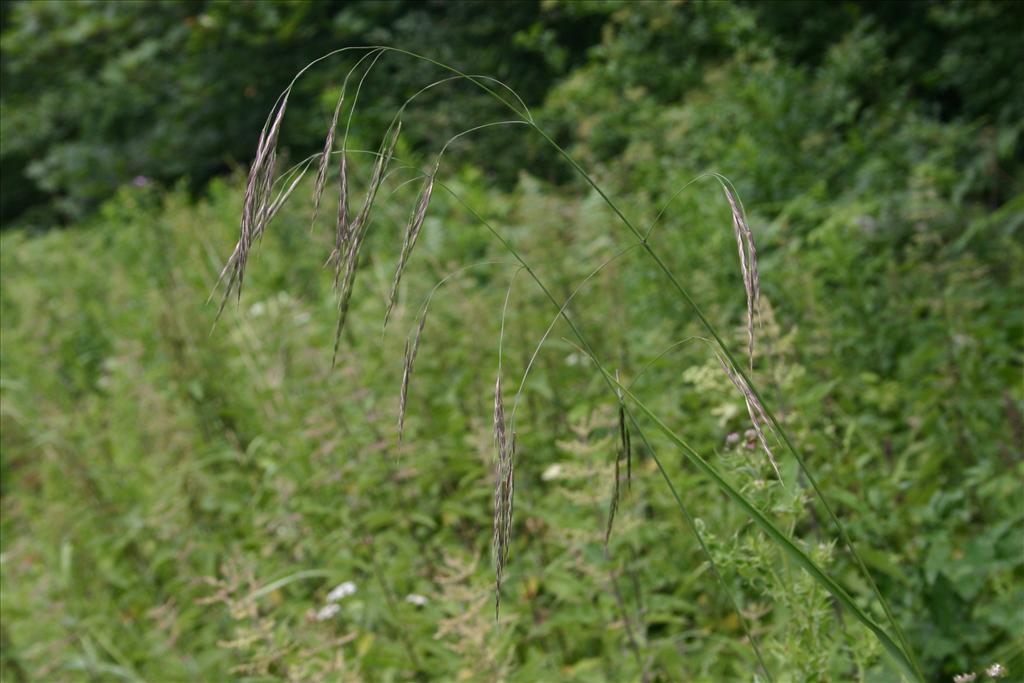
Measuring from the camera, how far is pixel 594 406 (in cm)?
300

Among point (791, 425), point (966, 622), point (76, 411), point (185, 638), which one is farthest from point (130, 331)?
point (966, 622)

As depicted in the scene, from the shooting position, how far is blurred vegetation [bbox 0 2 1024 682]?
2.24m

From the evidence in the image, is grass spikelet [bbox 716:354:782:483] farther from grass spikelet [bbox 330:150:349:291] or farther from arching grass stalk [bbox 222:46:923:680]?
grass spikelet [bbox 330:150:349:291]

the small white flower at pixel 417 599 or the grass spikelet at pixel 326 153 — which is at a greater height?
the grass spikelet at pixel 326 153

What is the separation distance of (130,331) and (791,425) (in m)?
4.27

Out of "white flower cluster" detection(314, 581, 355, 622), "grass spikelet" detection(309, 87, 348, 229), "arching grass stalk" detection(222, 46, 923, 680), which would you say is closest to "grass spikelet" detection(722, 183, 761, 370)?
"arching grass stalk" detection(222, 46, 923, 680)

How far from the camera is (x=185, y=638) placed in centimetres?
312

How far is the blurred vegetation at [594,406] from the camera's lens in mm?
2240

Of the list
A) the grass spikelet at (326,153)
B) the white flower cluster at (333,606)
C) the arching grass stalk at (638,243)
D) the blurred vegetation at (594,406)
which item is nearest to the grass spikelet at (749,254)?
the arching grass stalk at (638,243)

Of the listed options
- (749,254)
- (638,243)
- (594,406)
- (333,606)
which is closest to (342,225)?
(638,243)

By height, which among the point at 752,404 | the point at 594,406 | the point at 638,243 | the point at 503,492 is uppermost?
the point at 638,243

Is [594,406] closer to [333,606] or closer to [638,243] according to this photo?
[333,606]

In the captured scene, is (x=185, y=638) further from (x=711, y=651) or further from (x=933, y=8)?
(x=933, y=8)

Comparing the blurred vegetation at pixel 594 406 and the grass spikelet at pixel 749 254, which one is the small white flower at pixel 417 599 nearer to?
the blurred vegetation at pixel 594 406
